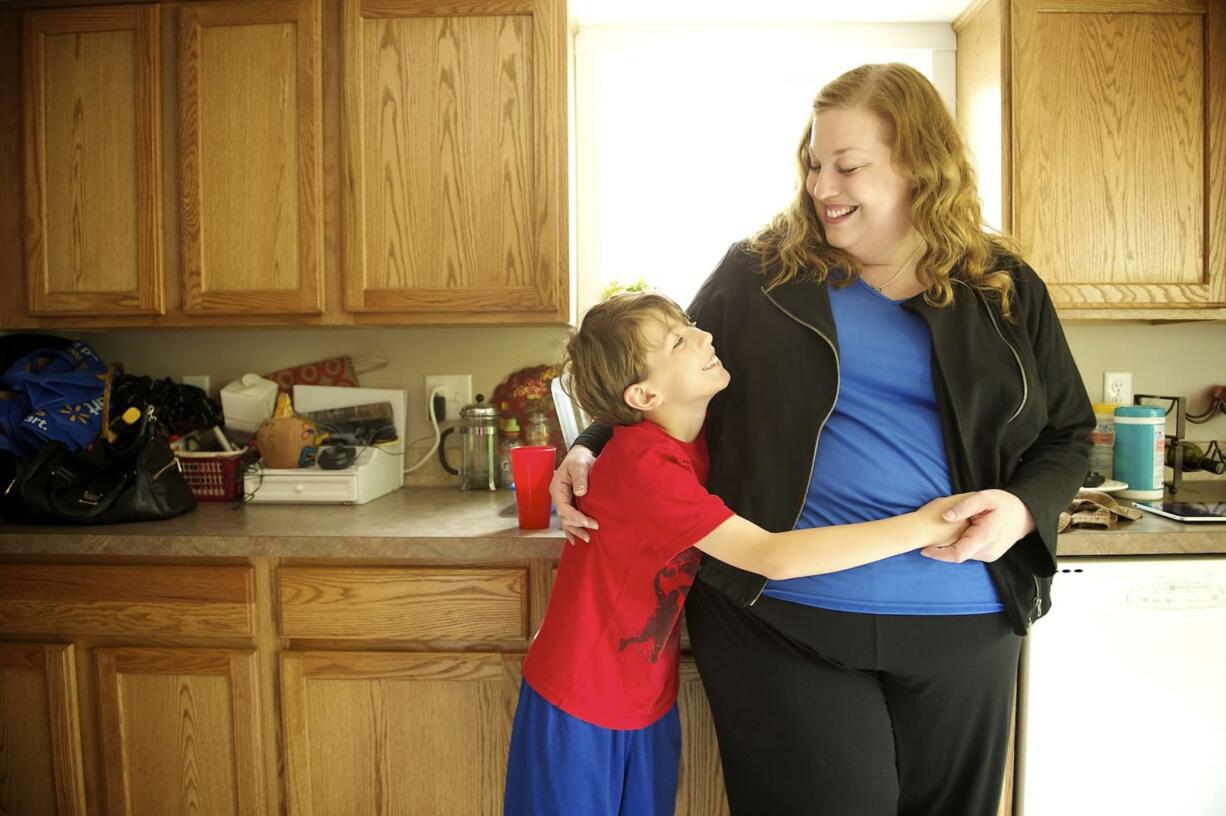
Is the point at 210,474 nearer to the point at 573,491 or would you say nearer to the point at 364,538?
the point at 364,538

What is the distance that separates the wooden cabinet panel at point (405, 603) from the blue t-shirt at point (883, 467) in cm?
64

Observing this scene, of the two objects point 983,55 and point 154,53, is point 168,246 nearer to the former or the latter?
point 154,53

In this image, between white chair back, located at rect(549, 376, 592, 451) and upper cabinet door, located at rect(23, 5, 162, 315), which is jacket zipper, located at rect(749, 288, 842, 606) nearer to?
white chair back, located at rect(549, 376, 592, 451)

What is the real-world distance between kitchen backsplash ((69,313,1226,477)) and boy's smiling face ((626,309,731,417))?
99cm

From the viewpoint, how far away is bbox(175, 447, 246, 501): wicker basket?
Answer: 1973 mm

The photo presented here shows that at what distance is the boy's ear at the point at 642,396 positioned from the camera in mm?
1162

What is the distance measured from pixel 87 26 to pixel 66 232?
493 millimetres

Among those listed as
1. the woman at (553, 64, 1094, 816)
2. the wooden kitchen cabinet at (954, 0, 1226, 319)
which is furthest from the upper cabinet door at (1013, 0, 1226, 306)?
the woman at (553, 64, 1094, 816)

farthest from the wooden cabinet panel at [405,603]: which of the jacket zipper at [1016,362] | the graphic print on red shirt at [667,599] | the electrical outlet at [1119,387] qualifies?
the electrical outlet at [1119,387]

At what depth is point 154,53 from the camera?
6.27 feet

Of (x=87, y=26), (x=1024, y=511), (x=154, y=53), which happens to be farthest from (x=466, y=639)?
(x=87, y=26)

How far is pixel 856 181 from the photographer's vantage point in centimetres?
118

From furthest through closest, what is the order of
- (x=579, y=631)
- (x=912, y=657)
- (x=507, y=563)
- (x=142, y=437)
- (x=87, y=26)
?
(x=87, y=26) → (x=142, y=437) → (x=507, y=563) → (x=579, y=631) → (x=912, y=657)

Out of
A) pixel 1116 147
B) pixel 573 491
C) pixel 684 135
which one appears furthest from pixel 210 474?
pixel 1116 147
